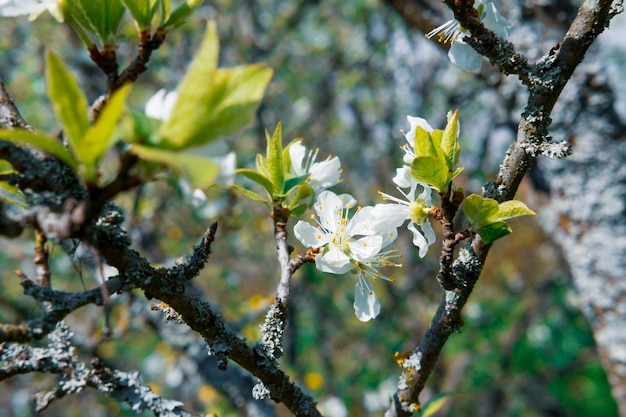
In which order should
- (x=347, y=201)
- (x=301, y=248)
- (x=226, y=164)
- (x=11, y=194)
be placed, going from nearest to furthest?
1. (x=226, y=164)
2. (x=11, y=194)
3. (x=347, y=201)
4. (x=301, y=248)

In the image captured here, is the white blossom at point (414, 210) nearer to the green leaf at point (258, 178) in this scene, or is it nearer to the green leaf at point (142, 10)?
the green leaf at point (258, 178)

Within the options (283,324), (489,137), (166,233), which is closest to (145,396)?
(283,324)

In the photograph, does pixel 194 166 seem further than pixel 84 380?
No

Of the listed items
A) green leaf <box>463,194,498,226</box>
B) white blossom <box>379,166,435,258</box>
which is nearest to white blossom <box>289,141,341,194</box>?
white blossom <box>379,166,435,258</box>

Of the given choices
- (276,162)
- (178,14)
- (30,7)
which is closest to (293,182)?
(276,162)

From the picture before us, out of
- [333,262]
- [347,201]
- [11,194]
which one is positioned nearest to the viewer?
[11,194]

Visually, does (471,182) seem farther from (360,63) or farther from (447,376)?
(447,376)

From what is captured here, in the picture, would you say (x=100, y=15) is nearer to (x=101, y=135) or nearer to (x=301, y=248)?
(x=101, y=135)

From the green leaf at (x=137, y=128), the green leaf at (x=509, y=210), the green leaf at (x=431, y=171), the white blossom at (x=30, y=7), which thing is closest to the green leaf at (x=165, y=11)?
the white blossom at (x=30, y=7)
